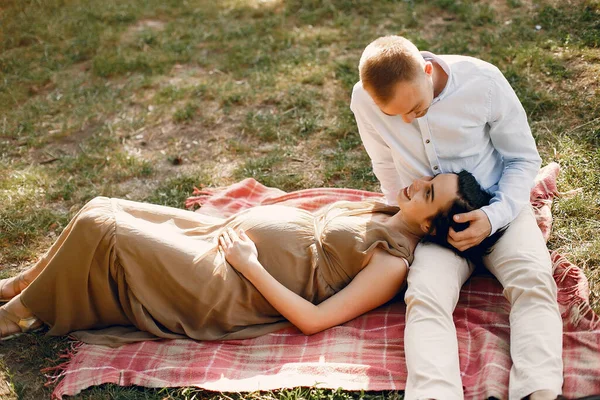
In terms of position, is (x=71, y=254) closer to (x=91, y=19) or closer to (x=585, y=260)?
(x=585, y=260)

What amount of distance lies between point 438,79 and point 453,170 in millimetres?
596

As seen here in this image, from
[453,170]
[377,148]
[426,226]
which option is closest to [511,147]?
[453,170]

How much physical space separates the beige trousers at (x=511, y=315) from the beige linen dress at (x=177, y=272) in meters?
0.26

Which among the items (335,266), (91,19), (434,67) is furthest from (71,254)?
(91,19)

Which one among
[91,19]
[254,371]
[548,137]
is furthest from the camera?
[91,19]

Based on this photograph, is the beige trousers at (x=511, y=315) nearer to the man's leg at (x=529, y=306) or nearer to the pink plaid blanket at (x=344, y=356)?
the man's leg at (x=529, y=306)

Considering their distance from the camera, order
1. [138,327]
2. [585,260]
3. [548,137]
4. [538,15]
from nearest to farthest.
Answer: [138,327] → [585,260] → [548,137] → [538,15]

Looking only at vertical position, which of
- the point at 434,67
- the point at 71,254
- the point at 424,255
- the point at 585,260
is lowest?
the point at 585,260

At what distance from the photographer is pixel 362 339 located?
379 cm

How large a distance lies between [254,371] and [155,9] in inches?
251

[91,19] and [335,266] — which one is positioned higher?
[91,19]

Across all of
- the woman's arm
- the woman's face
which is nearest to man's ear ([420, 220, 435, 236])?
the woman's face

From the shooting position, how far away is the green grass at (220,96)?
205 inches

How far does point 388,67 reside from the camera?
345 centimetres
